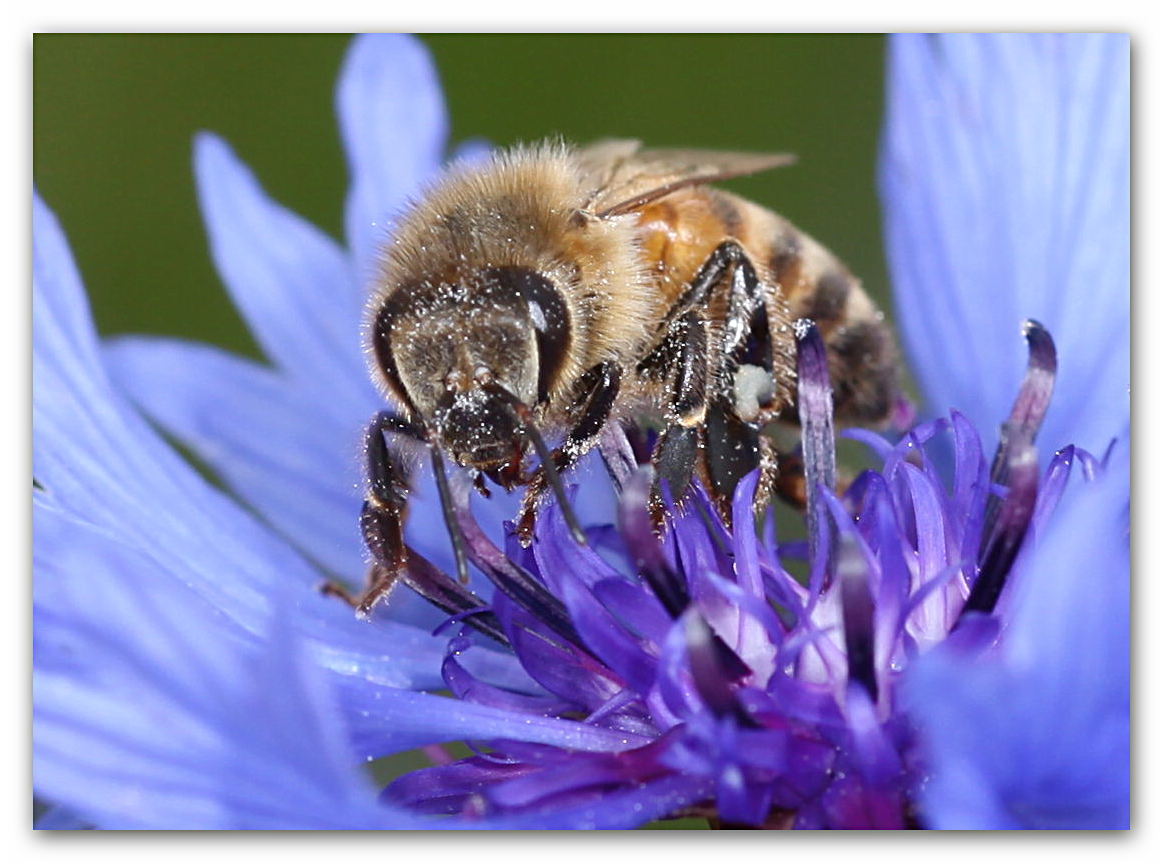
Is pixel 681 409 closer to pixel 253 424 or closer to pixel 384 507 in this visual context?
pixel 384 507

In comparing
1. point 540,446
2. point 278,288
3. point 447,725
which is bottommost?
point 447,725

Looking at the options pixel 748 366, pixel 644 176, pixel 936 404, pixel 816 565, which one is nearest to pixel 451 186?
pixel 644 176


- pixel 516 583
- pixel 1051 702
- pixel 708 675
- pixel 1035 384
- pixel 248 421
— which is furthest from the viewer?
pixel 248 421

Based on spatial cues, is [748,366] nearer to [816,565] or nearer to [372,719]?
[816,565]

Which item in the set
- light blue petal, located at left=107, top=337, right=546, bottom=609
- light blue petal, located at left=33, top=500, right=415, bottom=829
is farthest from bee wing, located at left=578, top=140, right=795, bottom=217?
light blue petal, located at left=33, top=500, right=415, bottom=829

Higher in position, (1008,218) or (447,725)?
(1008,218)

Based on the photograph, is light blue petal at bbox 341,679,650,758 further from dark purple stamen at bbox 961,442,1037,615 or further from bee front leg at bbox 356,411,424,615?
dark purple stamen at bbox 961,442,1037,615

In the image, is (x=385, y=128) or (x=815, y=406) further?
(x=385, y=128)

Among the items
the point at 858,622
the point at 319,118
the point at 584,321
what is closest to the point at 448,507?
the point at 584,321
